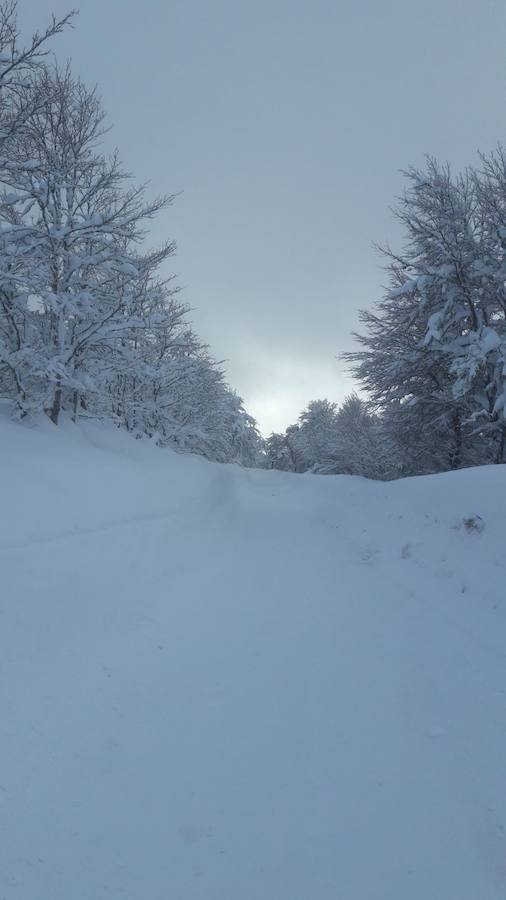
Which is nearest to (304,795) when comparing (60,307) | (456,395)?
(60,307)

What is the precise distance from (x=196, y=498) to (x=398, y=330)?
8616 mm

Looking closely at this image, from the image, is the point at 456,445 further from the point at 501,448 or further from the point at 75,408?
the point at 75,408

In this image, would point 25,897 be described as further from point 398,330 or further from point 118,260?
point 398,330

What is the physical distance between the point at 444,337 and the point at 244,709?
1190 centimetres

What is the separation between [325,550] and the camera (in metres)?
7.76

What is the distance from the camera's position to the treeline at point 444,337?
11.1 meters

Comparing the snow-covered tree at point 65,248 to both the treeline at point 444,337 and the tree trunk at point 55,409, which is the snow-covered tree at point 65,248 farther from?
the treeline at point 444,337

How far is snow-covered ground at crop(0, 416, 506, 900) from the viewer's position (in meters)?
2.14

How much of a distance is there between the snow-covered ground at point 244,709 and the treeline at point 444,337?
5.09 m

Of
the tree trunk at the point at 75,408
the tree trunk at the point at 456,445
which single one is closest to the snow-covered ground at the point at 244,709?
the tree trunk at the point at 75,408

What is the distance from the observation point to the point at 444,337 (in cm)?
1238

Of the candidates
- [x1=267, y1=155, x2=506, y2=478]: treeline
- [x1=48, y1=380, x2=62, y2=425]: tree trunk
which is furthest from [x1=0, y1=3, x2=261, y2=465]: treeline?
[x1=267, y1=155, x2=506, y2=478]: treeline

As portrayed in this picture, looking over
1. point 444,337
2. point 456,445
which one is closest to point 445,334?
point 444,337

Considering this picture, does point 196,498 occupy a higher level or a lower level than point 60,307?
lower
